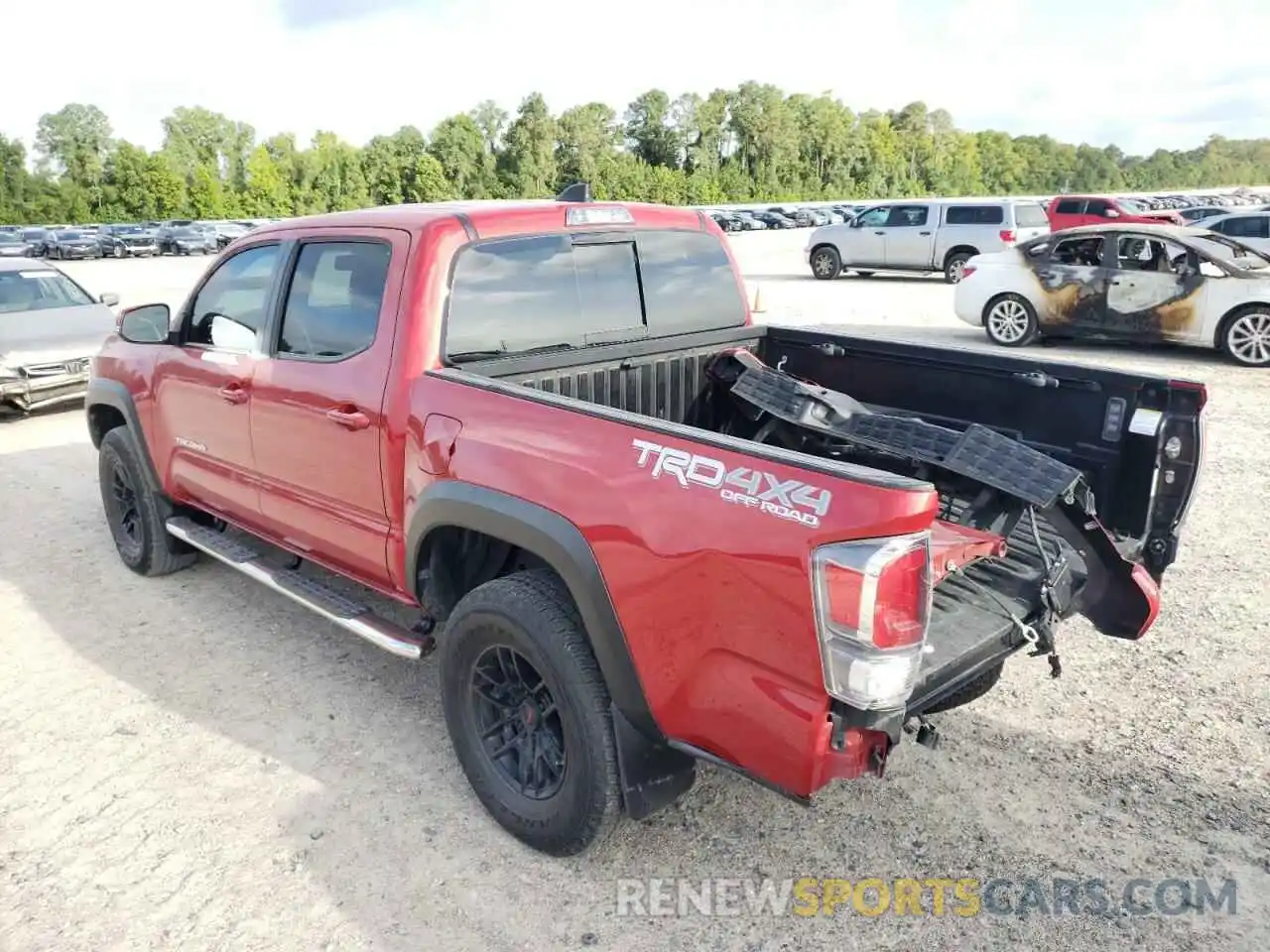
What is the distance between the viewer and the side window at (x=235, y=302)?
13.4 feet

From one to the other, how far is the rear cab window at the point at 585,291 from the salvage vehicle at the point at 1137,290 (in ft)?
28.4

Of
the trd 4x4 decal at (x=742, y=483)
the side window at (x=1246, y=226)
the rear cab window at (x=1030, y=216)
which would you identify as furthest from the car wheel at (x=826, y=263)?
the trd 4x4 decal at (x=742, y=483)

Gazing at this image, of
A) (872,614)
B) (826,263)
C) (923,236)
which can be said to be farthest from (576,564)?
(826,263)

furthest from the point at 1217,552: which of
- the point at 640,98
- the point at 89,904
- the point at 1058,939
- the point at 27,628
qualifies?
the point at 640,98

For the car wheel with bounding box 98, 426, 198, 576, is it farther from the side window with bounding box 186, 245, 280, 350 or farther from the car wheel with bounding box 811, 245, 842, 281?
the car wheel with bounding box 811, 245, 842, 281

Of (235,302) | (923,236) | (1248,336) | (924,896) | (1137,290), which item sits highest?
(235,302)

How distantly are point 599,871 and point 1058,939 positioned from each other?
1.32 m

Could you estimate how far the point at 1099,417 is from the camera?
3402 mm

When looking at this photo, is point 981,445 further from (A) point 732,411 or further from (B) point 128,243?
(B) point 128,243

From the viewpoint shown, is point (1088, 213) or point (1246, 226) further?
point (1088, 213)

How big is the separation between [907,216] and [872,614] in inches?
794

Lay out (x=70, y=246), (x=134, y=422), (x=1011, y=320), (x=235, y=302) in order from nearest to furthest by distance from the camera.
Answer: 1. (x=235, y=302)
2. (x=134, y=422)
3. (x=1011, y=320)
4. (x=70, y=246)

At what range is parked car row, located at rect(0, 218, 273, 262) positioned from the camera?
37.8 metres

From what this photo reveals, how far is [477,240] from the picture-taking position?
342cm
